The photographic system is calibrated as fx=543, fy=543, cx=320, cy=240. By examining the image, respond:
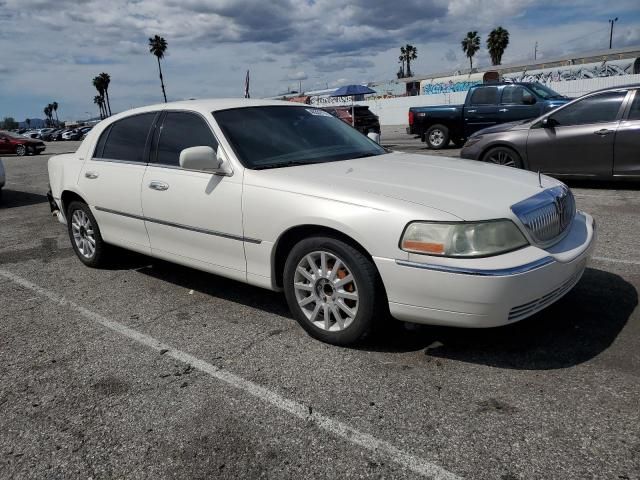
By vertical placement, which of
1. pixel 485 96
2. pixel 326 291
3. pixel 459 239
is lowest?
pixel 326 291

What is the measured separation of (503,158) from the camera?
28.6ft

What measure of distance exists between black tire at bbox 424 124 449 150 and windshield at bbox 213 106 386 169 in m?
10.9

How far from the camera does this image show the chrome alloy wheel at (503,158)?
28.3ft

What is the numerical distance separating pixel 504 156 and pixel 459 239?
6.38m

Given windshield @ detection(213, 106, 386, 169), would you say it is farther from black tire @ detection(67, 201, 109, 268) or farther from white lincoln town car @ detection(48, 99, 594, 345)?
black tire @ detection(67, 201, 109, 268)

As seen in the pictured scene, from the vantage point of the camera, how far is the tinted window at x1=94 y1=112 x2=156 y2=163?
464 centimetres

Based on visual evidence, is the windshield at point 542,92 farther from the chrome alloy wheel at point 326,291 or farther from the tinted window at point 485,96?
the chrome alloy wheel at point 326,291

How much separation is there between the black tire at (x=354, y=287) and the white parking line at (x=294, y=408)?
2.01 ft

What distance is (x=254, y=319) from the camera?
156 inches

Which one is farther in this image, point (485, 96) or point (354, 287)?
point (485, 96)

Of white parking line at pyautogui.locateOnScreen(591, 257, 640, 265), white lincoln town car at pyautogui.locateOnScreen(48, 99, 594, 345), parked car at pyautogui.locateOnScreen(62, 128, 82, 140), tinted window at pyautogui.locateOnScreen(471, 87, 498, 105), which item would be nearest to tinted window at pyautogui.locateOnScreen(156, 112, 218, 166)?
white lincoln town car at pyautogui.locateOnScreen(48, 99, 594, 345)

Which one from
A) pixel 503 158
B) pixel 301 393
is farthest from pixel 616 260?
pixel 503 158

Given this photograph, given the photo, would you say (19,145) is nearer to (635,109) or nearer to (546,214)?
(635,109)

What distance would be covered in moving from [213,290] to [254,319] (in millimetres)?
830
